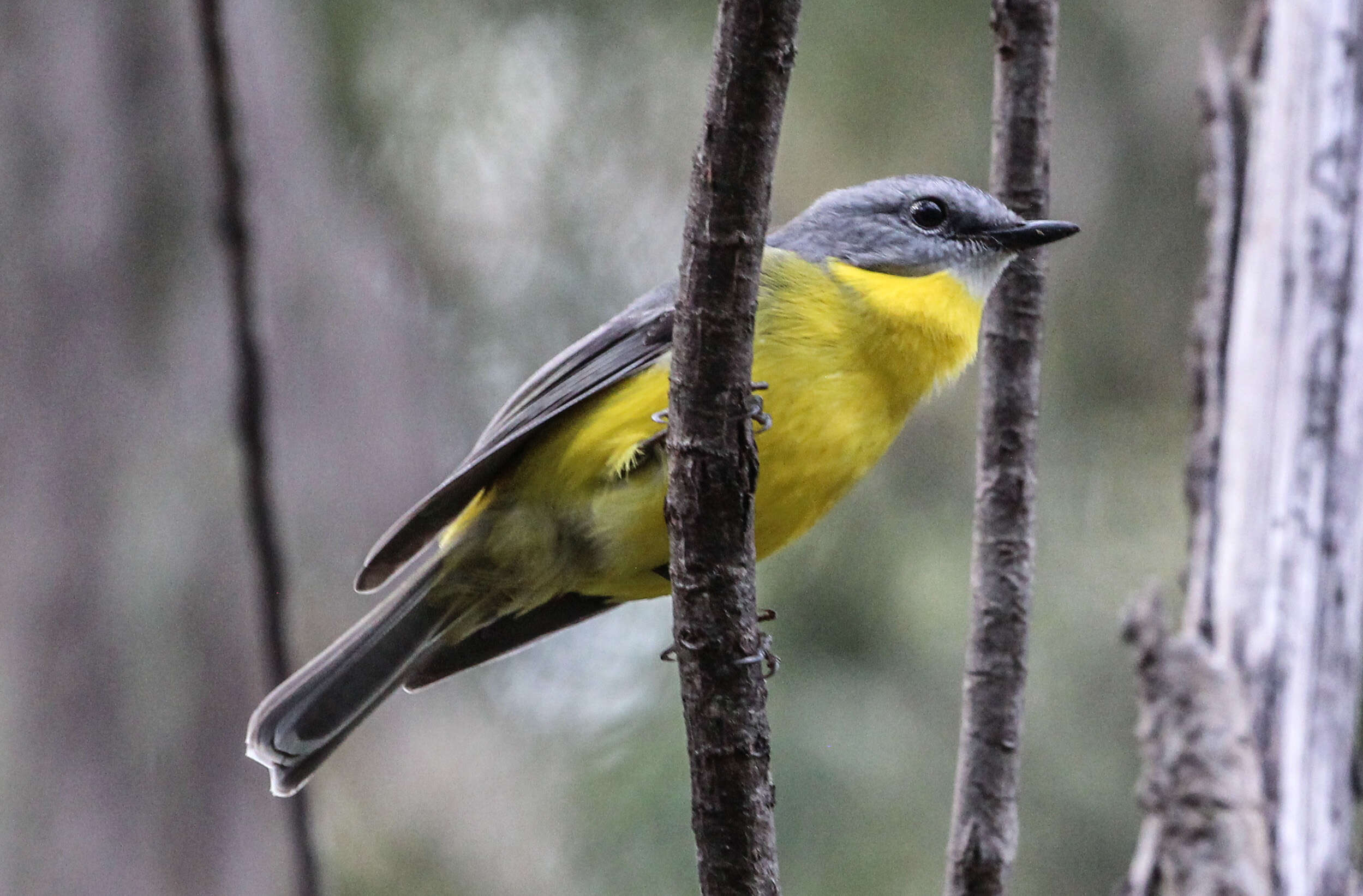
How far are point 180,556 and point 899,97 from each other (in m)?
3.61

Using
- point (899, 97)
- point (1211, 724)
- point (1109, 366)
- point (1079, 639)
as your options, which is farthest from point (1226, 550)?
point (899, 97)

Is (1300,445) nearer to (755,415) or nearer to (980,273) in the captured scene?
(980,273)

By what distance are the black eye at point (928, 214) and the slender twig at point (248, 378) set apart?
2.08 metres

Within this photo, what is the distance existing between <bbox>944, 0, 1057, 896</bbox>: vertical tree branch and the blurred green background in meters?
2.26

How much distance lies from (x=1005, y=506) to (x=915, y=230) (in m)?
0.99

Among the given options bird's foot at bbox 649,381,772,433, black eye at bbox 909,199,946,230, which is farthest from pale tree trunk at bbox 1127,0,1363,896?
bird's foot at bbox 649,381,772,433

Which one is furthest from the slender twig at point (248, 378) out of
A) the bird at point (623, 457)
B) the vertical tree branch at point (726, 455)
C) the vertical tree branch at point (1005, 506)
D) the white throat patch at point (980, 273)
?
the white throat patch at point (980, 273)

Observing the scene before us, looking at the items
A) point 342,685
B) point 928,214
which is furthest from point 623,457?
point 928,214

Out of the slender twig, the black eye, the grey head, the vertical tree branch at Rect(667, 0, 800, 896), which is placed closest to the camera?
the vertical tree branch at Rect(667, 0, 800, 896)

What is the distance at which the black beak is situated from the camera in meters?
3.56

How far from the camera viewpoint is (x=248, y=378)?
2.32 meters

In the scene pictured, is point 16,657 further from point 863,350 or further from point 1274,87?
point 1274,87

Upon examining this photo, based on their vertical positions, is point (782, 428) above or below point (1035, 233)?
below

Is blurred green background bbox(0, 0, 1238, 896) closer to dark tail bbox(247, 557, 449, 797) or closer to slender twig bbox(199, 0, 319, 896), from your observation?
dark tail bbox(247, 557, 449, 797)
